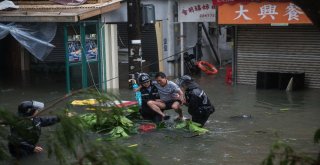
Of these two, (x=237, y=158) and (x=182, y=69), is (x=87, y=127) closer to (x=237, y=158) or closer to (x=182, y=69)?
(x=237, y=158)

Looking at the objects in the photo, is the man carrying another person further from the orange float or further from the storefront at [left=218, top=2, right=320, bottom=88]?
the orange float

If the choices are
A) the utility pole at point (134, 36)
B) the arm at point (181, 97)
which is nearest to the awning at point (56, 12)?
the utility pole at point (134, 36)

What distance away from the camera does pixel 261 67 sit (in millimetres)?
17734

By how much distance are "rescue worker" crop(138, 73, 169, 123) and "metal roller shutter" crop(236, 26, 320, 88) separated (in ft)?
22.1

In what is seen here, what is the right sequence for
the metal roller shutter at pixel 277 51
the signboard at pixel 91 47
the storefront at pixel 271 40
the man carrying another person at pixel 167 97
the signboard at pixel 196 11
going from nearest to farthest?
the man carrying another person at pixel 167 97 < the storefront at pixel 271 40 < the metal roller shutter at pixel 277 51 < the signboard at pixel 91 47 < the signboard at pixel 196 11

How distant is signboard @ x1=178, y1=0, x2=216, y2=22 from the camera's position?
1800cm

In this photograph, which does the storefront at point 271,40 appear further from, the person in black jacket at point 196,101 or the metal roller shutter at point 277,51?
the person in black jacket at point 196,101

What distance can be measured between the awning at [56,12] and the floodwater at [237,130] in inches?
88.7

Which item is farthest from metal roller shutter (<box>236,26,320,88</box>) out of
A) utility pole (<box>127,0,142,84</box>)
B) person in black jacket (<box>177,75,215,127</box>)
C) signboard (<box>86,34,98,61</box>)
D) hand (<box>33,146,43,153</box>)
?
hand (<box>33,146,43,153</box>)

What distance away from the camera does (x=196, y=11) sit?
59.8 feet

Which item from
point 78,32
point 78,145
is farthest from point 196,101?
point 78,145

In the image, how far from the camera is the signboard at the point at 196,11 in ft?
59.1

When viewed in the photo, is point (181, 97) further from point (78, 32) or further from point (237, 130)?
point (78, 32)

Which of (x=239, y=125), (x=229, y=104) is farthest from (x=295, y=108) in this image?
(x=239, y=125)
